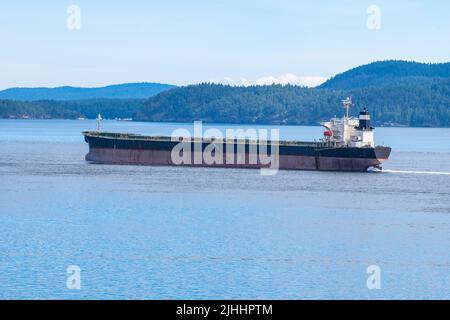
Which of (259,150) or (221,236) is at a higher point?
(259,150)

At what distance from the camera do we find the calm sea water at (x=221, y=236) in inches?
1538

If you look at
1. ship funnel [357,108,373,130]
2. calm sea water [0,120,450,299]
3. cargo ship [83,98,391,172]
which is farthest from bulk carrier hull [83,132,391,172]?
calm sea water [0,120,450,299]

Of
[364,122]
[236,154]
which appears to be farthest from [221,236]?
[236,154]

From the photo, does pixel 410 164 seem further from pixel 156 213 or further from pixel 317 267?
pixel 317 267

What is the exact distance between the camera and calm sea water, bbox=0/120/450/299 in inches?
1538

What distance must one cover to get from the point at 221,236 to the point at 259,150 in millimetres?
47853

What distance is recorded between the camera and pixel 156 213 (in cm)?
6106

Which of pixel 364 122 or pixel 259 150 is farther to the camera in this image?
pixel 259 150

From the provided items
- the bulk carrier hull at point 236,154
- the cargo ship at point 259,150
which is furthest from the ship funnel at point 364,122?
the bulk carrier hull at point 236,154

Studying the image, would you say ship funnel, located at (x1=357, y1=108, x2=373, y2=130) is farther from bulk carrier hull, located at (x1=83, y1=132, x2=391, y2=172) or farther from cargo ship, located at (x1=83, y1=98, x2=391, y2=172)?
bulk carrier hull, located at (x1=83, y1=132, x2=391, y2=172)

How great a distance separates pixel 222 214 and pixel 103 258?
18.0 meters

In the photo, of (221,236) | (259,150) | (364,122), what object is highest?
(364,122)

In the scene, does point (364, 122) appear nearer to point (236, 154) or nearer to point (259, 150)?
point (259, 150)

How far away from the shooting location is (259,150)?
99.0 meters
